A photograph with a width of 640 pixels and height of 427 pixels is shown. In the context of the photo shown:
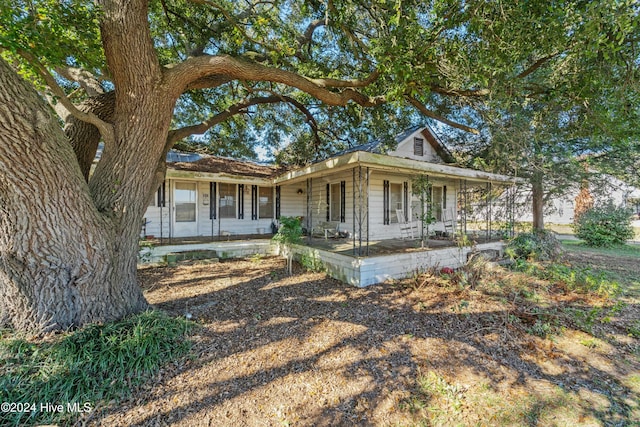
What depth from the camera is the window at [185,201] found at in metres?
9.92

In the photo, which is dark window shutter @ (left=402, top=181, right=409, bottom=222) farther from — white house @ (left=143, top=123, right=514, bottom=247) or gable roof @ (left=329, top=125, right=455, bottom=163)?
gable roof @ (left=329, top=125, right=455, bottom=163)

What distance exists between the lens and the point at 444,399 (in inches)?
100

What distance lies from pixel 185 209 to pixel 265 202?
3300 millimetres

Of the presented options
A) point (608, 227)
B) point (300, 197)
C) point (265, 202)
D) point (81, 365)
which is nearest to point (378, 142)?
point (300, 197)

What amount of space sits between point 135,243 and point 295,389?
124 inches

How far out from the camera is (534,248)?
8.73 metres

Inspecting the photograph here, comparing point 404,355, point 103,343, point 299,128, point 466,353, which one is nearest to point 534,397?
point 466,353

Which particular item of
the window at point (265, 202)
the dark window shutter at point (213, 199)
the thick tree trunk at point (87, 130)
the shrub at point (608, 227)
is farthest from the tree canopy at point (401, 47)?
the shrub at point (608, 227)

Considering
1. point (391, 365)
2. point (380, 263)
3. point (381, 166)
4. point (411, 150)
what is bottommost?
point (391, 365)

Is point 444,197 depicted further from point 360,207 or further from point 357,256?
point 360,207

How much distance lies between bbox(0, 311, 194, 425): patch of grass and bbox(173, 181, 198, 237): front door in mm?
7304

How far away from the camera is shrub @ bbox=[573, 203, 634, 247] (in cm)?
1186

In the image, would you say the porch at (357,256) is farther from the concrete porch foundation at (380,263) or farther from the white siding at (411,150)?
the white siding at (411,150)

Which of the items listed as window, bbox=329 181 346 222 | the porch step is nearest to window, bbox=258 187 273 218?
window, bbox=329 181 346 222
